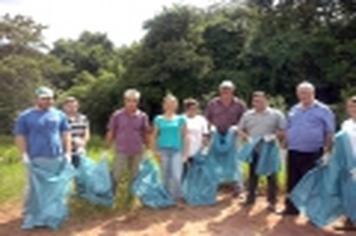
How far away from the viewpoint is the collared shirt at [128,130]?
8.49m

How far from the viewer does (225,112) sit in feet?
29.6

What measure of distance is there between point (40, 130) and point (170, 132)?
170 cm

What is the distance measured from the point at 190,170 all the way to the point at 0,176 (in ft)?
11.4

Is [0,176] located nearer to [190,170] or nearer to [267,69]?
[190,170]

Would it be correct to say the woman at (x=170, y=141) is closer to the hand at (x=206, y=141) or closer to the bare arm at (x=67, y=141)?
the hand at (x=206, y=141)

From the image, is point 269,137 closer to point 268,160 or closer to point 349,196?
point 268,160

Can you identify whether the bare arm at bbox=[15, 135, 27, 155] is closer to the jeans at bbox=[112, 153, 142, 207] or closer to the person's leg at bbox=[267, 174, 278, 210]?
the jeans at bbox=[112, 153, 142, 207]

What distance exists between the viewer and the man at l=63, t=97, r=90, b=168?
29.2ft

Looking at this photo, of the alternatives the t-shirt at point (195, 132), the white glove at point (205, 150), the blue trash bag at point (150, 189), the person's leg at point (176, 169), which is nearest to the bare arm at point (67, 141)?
the blue trash bag at point (150, 189)

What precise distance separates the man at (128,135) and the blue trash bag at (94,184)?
0.14 m

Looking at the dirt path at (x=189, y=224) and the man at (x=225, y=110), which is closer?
A: the dirt path at (x=189, y=224)

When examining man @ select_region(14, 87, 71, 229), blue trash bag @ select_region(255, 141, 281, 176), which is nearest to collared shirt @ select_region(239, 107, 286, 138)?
blue trash bag @ select_region(255, 141, 281, 176)

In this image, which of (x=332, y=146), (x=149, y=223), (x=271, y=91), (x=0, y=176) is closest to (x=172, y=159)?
(x=149, y=223)

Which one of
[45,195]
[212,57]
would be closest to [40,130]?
[45,195]
